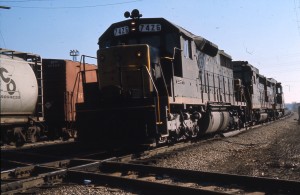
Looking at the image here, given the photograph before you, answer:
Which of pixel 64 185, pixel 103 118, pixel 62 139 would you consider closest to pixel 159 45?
pixel 103 118

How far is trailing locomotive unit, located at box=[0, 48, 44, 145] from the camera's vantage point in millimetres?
9891

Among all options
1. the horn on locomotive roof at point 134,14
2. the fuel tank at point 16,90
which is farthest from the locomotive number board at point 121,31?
the fuel tank at point 16,90

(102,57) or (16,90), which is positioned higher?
(102,57)

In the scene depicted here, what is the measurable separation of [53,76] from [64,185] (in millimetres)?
10222

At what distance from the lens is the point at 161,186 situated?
463 cm

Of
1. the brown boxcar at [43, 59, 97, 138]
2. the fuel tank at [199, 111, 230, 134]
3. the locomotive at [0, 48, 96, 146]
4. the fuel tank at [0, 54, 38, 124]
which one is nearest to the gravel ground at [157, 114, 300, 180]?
the fuel tank at [199, 111, 230, 134]

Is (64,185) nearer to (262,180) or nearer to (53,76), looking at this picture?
(262,180)

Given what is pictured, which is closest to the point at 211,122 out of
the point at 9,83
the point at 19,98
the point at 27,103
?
the point at 27,103

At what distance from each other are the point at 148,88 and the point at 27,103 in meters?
4.64

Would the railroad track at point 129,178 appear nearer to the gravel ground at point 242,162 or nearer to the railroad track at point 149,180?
the railroad track at point 149,180

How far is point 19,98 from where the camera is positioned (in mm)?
10305

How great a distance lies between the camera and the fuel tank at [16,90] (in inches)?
386

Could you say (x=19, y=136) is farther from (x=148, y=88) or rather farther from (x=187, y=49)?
(x=187, y=49)

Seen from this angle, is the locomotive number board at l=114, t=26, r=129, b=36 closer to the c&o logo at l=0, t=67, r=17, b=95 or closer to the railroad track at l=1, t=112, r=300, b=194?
the c&o logo at l=0, t=67, r=17, b=95
